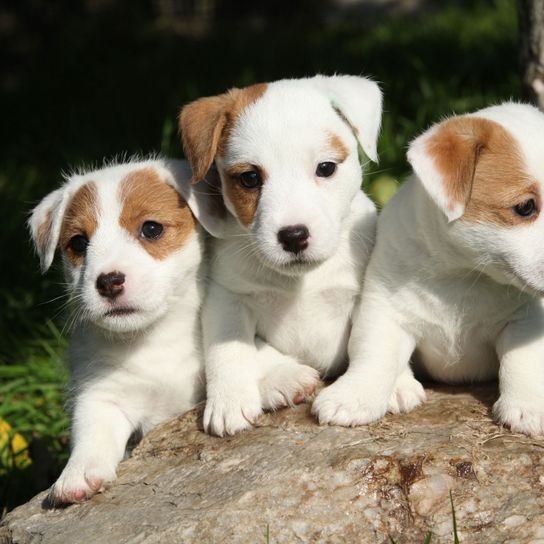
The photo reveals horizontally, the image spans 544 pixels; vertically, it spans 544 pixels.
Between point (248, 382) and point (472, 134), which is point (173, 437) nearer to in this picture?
point (248, 382)

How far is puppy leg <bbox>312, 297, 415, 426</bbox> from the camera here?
3.54 meters

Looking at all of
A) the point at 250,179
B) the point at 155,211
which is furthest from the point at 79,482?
the point at 250,179

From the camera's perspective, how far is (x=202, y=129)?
391 centimetres

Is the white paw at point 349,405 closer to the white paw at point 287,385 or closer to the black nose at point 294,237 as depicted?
the white paw at point 287,385

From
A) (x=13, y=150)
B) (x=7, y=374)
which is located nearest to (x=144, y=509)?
(x=7, y=374)

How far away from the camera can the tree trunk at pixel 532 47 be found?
16.2 feet

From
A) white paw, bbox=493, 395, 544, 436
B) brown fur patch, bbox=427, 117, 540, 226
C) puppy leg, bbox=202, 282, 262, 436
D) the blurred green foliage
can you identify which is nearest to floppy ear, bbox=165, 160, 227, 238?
puppy leg, bbox=202, 282, 262, 436

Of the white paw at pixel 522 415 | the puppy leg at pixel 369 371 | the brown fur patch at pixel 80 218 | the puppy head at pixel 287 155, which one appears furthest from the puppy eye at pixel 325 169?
the white paw at pixel 522 415

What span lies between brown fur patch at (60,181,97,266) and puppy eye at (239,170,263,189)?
2.25 ft

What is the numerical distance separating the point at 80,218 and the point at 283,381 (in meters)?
1.17

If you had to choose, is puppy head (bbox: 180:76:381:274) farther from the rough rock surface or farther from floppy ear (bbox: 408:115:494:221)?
the rough rock surface

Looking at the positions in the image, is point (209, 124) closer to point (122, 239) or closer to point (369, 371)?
point (122, 239)

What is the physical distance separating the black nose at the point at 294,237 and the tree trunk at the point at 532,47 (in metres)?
2.19

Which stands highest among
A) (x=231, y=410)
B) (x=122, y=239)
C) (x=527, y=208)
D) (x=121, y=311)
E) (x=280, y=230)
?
(x=527, y=208)
